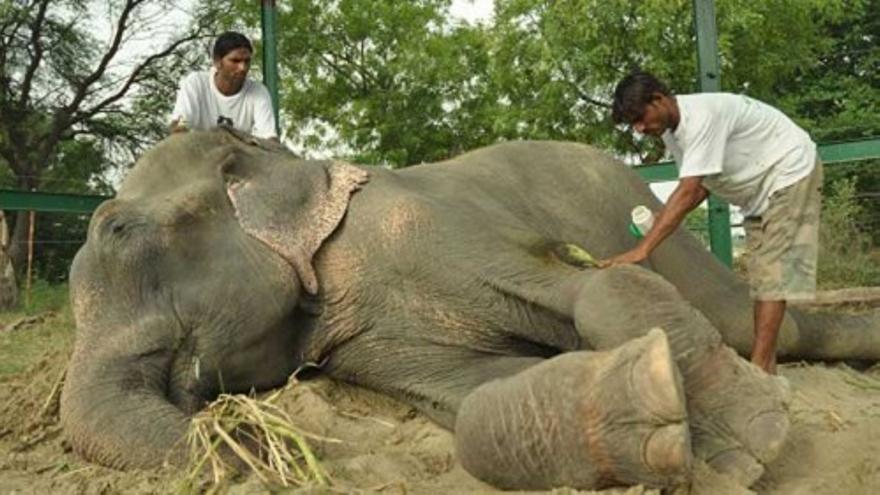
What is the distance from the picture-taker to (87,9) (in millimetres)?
22344

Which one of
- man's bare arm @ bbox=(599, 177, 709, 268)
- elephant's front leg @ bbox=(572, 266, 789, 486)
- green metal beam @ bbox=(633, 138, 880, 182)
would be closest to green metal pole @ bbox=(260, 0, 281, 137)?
green metal beam @ bbox=(633, 138, 880, 182)

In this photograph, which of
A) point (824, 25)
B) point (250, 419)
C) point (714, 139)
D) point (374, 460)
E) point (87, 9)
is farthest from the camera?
point (824, 25)

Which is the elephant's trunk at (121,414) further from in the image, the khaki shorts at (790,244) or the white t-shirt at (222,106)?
the khaki shorts at (790,244)

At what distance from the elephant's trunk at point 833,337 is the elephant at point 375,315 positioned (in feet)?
4.69

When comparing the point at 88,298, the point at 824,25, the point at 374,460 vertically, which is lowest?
the point at 374,460

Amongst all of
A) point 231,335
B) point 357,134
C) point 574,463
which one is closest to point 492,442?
point 574,463

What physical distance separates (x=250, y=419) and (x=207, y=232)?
934 mm

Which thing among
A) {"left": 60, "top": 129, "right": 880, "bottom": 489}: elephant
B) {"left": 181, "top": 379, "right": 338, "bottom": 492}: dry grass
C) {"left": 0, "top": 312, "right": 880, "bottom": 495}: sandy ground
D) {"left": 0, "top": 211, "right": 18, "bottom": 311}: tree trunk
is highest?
{"left": 60, "top": 129, "right": 880, "bottom": 489}: elephant

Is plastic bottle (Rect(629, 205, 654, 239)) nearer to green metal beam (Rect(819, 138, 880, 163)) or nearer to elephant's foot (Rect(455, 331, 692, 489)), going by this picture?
elephant's foot (Rect(455, 331, 692, 489))

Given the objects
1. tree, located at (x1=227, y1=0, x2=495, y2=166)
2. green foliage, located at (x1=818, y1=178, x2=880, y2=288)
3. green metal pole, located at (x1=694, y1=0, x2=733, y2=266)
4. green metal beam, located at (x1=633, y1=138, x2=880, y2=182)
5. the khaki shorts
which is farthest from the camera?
tree, located at (x1=227, y1=0, x2=495, y2=166)

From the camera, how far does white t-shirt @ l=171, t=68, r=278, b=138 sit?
5281mm

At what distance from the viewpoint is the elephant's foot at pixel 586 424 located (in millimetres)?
2322

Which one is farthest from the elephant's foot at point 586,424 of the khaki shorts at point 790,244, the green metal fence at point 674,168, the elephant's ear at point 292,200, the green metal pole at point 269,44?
the green metal pole at point 269,44

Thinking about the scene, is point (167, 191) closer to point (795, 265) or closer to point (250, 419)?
point (250, 419)
